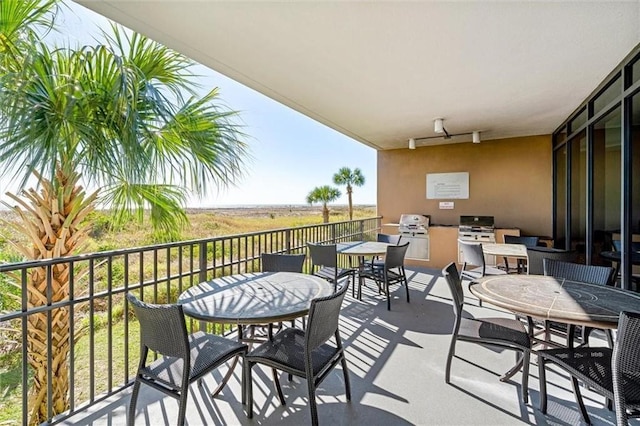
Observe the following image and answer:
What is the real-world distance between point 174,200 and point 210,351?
1322mm

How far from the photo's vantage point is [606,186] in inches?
192

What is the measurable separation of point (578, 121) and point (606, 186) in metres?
1.34

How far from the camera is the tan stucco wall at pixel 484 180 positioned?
5.82 m

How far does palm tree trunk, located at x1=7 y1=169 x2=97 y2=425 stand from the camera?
6.48 feet

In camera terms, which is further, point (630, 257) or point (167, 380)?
point (630, 257)

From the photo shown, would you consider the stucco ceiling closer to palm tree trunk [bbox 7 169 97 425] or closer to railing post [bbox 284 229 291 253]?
palm tree trunk [bbox 7 169 97 425]

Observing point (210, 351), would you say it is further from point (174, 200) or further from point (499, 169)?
point (499, 169)

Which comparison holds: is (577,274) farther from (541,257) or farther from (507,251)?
(507,251)

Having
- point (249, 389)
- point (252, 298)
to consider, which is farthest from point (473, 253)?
point (249, 389)

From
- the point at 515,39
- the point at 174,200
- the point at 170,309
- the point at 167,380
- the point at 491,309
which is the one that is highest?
the point at 515,39

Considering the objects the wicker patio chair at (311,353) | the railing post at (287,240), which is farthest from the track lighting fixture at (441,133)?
the wicker patio chair at (311,353)

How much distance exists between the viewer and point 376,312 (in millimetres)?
3672

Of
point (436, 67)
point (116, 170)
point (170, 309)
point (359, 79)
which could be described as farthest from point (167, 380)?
point (436, 67)

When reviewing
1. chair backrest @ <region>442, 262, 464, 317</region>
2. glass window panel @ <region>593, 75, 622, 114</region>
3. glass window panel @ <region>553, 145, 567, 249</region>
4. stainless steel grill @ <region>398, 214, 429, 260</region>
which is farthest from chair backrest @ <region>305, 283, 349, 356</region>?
glass window panel @ <region>553, 145, 567, 249</region>
